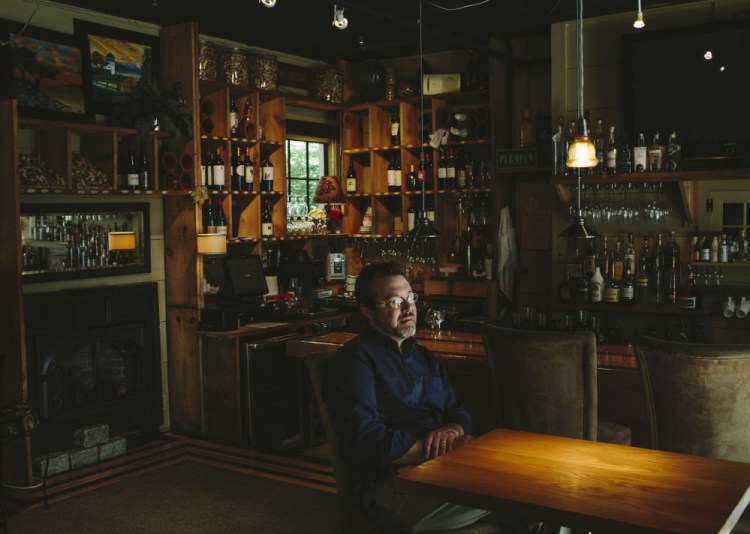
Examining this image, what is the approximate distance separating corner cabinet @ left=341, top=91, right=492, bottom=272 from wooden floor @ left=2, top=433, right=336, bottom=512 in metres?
2.69

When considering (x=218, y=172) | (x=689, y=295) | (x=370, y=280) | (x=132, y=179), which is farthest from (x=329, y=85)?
(x=370, y=280)

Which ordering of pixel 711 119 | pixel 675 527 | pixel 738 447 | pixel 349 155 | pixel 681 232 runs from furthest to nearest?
pixel 349 155, pixel 681 232, pixel 711 119, pixel 738 447, pixel 675 527

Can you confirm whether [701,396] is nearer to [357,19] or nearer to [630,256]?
[630,256]

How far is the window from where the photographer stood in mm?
7879

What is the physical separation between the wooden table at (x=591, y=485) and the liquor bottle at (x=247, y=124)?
443 centimetres

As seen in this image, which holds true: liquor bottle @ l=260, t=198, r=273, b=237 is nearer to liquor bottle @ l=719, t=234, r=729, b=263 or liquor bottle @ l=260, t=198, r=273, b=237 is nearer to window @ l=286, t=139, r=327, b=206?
window @ l=286, t=139, r=327, b=206

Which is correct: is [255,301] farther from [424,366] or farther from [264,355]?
[424,366]

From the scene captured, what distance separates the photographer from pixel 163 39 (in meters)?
6.09

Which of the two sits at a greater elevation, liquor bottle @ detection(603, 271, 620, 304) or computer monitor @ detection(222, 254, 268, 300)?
computer monitor @ detection(222, 254, 268, 300)

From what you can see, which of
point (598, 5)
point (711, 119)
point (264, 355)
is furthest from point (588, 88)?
point (264, 355)

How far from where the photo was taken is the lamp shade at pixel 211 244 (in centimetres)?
589

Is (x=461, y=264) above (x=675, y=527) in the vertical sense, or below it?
above

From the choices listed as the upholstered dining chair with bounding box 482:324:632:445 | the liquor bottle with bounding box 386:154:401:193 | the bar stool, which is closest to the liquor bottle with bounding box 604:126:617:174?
the liquor bottle with bounding box 386:154:401:193

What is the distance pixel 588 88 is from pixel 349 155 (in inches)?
105
